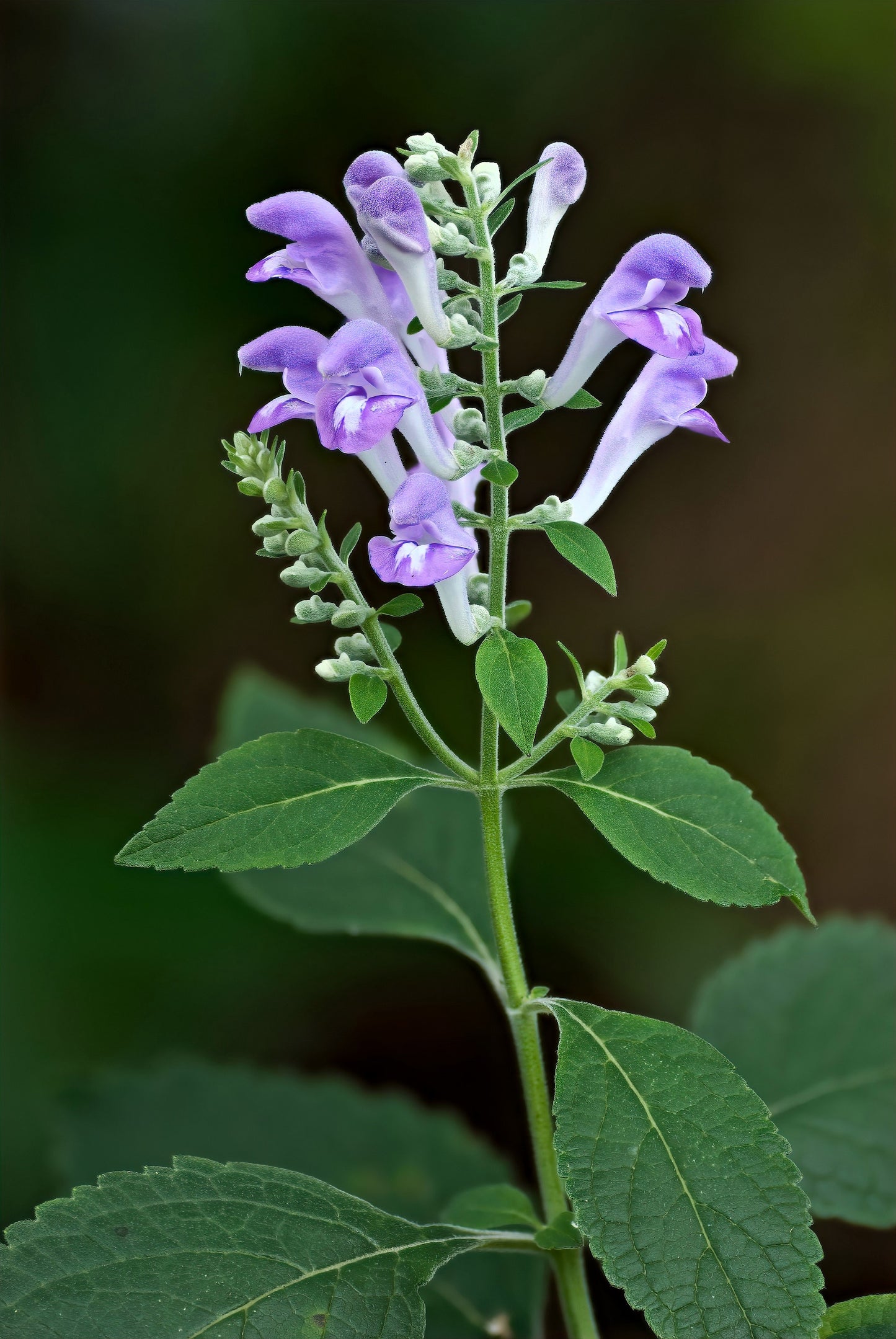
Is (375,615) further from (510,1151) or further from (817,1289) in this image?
(510,1151)

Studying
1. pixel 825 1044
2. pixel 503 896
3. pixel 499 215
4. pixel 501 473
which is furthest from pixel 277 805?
pixel 825 1044

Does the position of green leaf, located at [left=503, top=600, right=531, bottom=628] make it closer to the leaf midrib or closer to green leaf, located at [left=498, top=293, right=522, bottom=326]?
green leaf, located at [left=498, top=293, right=522, bottom=326]

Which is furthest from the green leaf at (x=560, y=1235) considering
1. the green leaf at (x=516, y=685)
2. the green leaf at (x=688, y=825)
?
the green leaf at (x=516, y=685)

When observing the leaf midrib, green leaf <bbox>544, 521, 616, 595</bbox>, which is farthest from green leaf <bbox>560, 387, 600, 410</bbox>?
the leaf midrib

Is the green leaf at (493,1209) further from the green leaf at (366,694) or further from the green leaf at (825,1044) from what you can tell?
the green leaf at (366,694)

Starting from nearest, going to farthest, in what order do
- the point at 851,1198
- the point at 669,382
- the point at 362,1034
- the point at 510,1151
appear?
the point at 669,382, the point at 851,1198, the point at 510,1151, the point at 362,1034

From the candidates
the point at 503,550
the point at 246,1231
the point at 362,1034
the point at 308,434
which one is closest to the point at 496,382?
the point at 503,550
